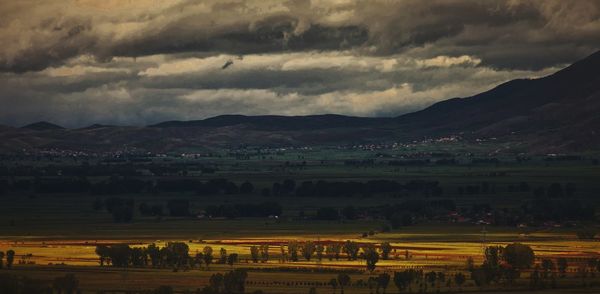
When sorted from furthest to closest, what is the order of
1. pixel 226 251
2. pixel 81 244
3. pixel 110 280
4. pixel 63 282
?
1. pixel 81 244
2. pixel 226 251
3. pixel 110 280
4. pixel 63 282

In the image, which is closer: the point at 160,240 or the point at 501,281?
the point at 501,281

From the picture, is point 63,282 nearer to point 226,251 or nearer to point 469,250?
point 226,251

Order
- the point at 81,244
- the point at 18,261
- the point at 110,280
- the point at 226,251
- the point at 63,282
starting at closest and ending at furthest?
the point at 63,282 → the point at 110,280 → the point at 18,261 → the point at 226,251 → the point at 81,244

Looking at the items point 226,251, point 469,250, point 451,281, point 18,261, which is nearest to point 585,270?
point 451,281

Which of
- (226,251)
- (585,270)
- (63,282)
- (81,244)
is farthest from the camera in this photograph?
(81,244)

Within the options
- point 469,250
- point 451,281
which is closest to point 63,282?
point 451,281

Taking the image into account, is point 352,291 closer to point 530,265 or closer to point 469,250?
point 530,265

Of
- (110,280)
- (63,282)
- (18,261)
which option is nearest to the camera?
(63,282)

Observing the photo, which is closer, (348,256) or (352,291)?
(352,291)
